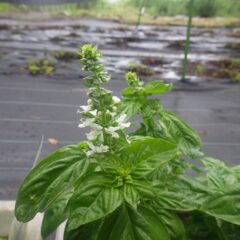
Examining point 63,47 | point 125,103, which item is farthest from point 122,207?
point 63,47

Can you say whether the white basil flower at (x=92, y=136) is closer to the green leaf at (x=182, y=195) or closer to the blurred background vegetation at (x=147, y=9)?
the green leaf at (x=182, y=195)

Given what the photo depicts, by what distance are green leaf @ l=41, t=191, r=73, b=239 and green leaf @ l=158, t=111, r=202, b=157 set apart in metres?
0.20

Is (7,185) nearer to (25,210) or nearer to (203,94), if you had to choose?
(25,210)

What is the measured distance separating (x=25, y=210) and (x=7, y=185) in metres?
0.74

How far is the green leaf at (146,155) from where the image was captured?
0.55 metres

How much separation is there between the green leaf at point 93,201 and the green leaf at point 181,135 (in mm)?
161

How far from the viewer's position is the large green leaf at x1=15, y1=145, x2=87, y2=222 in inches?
22.3

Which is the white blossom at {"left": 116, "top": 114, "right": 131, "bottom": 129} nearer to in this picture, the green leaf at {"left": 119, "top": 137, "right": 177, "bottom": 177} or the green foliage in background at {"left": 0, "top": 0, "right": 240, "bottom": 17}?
the green leaf at {"left": 119, "top": 137, "right": 177, "bottom": 177}

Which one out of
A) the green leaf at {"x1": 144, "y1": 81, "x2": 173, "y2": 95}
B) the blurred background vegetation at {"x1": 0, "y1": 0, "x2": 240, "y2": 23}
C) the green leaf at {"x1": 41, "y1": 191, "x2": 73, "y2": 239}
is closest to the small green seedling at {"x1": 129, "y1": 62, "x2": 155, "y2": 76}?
the blurred background vegetation at {"x1": 0, "y1": 0, "x2": 240, "y2": 23}

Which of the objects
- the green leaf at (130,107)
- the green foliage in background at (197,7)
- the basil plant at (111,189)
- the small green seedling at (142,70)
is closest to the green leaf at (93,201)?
the basil plant at (111,189)

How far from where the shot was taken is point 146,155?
57 centimetres

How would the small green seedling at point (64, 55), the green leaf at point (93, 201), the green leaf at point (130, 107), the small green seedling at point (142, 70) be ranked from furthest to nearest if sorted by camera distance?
the small green seedling at point (64, 55) < the small green seedling at point (142, 70) < the green leaf at point (130, 107) < the green leaf at point (93, 201)

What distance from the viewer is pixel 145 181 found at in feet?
1.89

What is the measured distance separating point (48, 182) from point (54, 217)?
7 cm
